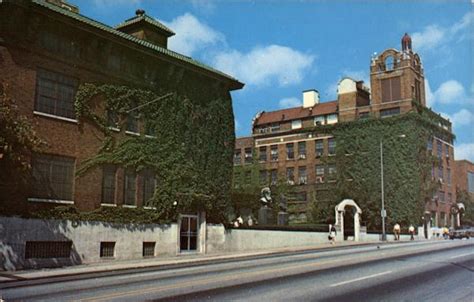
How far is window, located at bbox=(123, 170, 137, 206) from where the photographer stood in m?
27.7

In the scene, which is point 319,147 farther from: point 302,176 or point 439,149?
point 439,149

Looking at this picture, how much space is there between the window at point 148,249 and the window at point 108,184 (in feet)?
10.1

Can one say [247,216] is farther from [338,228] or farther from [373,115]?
[373,115]

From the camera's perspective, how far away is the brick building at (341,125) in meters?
58.4

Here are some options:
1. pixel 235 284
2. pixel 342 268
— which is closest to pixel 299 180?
pixel 342 268

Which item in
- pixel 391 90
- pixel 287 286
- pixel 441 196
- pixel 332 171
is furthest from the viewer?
pixel 441 196

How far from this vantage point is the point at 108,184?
88.3 feet

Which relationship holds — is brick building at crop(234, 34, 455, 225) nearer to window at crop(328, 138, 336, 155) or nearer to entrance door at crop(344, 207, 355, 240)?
window at crop(328, 138, 336, 155)

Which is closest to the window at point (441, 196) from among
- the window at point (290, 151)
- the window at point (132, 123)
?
the window at point (290, 151)

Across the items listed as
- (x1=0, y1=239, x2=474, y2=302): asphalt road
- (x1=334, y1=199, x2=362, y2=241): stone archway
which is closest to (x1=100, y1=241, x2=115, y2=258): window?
(x1=0, y1=239, x2=474, y2=302): asphalt road

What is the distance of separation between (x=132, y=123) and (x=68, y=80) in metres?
4.50

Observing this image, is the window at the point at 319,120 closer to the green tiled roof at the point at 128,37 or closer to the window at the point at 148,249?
the green tiled roof at the point at 128,37

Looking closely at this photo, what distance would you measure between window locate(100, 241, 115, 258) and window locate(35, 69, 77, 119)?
6.51m

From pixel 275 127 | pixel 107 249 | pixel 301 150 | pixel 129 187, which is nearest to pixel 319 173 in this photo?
pixel 301 150
